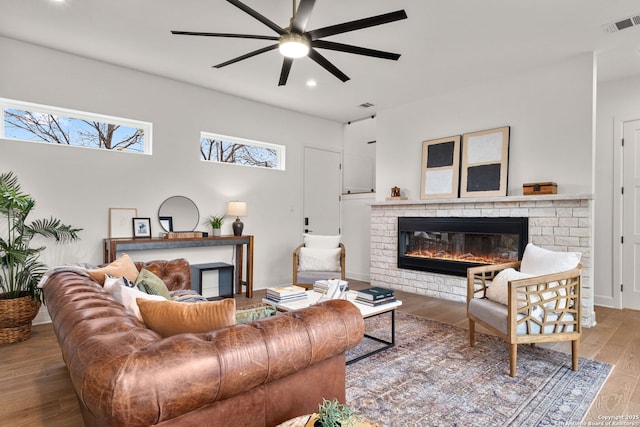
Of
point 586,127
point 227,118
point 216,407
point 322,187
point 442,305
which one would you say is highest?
Answer: point 227,118

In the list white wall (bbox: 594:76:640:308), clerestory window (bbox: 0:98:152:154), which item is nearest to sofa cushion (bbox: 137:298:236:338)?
clerestory window (bbox: 0:98:152:154)

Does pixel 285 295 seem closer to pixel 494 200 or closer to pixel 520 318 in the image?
pixel 520 318

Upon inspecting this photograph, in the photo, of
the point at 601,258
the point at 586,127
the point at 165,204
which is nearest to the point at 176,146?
the point at 165,204

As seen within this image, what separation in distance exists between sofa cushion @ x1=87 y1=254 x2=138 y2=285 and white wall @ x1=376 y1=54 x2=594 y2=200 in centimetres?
386

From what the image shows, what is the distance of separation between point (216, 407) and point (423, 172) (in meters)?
4.51

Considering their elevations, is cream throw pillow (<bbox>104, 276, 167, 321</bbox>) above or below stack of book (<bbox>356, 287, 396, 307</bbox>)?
above

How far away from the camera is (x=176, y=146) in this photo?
4.55 metres

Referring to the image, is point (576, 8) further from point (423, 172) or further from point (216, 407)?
point (216, 407)

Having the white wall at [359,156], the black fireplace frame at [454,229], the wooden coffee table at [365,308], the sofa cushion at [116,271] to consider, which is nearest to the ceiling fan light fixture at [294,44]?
the wooden coffee table at [365,308]

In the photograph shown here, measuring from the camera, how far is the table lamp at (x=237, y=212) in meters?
4.79

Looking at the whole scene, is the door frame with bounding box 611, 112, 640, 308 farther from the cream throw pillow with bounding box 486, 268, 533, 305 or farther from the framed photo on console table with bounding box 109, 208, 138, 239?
the framed photo on console table with bounding box 109, 208, 138, 239

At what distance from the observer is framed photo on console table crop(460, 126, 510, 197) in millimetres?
4285

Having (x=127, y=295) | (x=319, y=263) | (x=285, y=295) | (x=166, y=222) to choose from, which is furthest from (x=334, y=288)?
(x=166, y=222)

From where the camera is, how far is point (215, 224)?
4746mm
